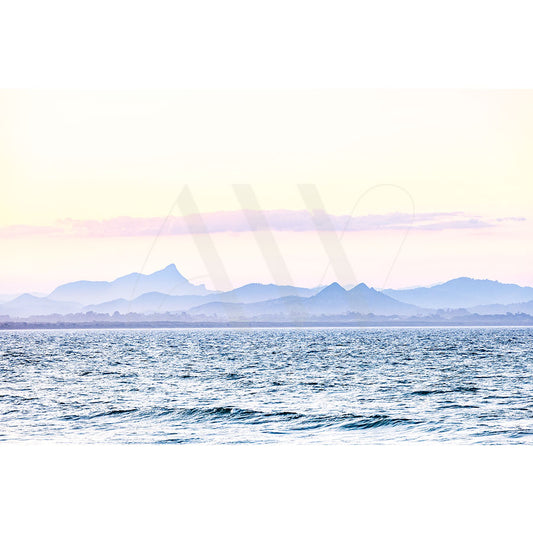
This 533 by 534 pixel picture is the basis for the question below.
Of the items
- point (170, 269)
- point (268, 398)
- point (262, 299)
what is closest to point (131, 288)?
point (170, 269)

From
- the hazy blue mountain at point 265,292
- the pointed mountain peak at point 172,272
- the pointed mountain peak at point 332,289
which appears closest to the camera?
the hazy blue mountain at point 265,292

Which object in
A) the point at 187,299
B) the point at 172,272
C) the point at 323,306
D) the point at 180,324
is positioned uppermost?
the point at 172,272

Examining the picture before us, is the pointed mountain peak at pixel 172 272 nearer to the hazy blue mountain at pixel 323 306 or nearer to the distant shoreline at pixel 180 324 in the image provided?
the hazy blue mountain at pixel 323 306

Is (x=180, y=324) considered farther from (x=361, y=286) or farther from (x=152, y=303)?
(x=361, y=286)

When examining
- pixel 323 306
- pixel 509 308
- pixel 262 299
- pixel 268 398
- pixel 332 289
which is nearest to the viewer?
pixel 268 398

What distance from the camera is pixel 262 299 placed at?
1219 inches

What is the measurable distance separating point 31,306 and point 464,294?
1770 centimetres

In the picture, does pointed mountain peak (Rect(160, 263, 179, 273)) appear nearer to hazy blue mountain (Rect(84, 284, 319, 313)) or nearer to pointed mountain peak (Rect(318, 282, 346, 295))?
hazy blue mountain (Rect(84, 284, 319, 313))

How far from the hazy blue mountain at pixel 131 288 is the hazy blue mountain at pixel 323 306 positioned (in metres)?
1.16

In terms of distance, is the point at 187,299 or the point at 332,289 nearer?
the point at 332,289

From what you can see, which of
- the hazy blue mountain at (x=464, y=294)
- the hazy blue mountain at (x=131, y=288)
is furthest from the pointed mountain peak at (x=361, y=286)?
the hazy blue mountain at (x=131, y=288)

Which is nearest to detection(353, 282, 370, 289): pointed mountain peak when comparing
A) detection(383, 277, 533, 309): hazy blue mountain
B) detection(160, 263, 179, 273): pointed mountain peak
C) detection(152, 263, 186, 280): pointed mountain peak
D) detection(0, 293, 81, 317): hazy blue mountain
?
detection(383, 277, 533, 309): hazy blue mountain

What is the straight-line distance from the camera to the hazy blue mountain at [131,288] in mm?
32281

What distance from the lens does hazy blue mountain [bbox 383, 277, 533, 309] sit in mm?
31312
